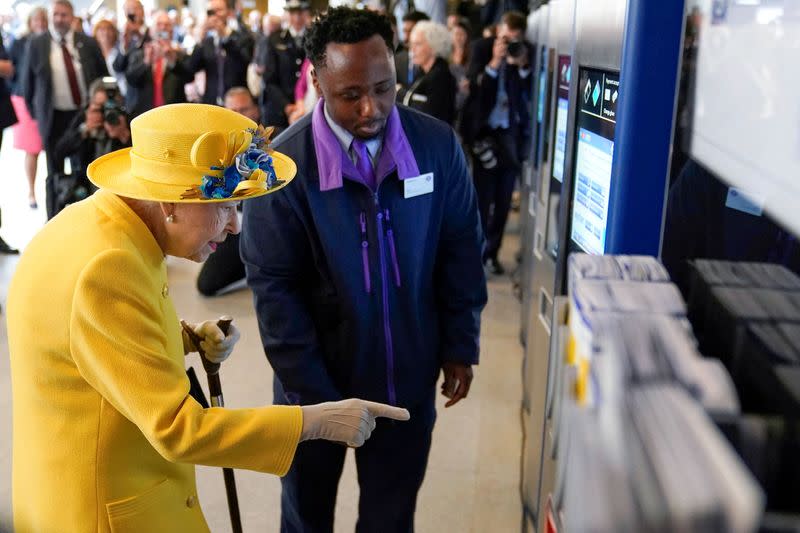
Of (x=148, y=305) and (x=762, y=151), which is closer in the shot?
(x=762, y=151)

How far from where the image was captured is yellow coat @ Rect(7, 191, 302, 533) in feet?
4.34

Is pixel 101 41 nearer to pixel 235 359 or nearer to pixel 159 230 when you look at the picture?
pixel 235 359

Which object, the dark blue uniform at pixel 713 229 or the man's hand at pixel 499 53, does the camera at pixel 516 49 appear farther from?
the dark blue uniform at pixel 713 229

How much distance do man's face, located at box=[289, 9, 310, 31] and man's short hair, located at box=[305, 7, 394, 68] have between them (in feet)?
21.0

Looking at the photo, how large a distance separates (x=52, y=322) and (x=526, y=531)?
181 centimetres

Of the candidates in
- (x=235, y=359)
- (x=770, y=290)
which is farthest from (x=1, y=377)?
(x=770, y=290)

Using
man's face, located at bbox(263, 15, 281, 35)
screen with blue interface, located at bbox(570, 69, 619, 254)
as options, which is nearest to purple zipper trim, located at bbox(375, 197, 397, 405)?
screen with blue interface, located at bbox(570, 69, 619, 254)

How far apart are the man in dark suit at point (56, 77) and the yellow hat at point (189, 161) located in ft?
19.7

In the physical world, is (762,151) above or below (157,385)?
above

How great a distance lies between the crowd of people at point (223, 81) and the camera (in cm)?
539

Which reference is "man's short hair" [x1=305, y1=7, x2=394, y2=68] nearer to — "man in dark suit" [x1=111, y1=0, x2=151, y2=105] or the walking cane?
the walking cane

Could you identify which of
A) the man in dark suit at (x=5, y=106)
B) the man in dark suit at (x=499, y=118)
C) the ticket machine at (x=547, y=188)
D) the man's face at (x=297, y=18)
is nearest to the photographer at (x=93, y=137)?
the man in dark suit at (x=5, y=106)

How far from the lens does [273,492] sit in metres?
3.12

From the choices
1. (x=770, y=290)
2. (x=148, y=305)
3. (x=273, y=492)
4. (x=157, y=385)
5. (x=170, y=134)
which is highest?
(x=170, y=134)
